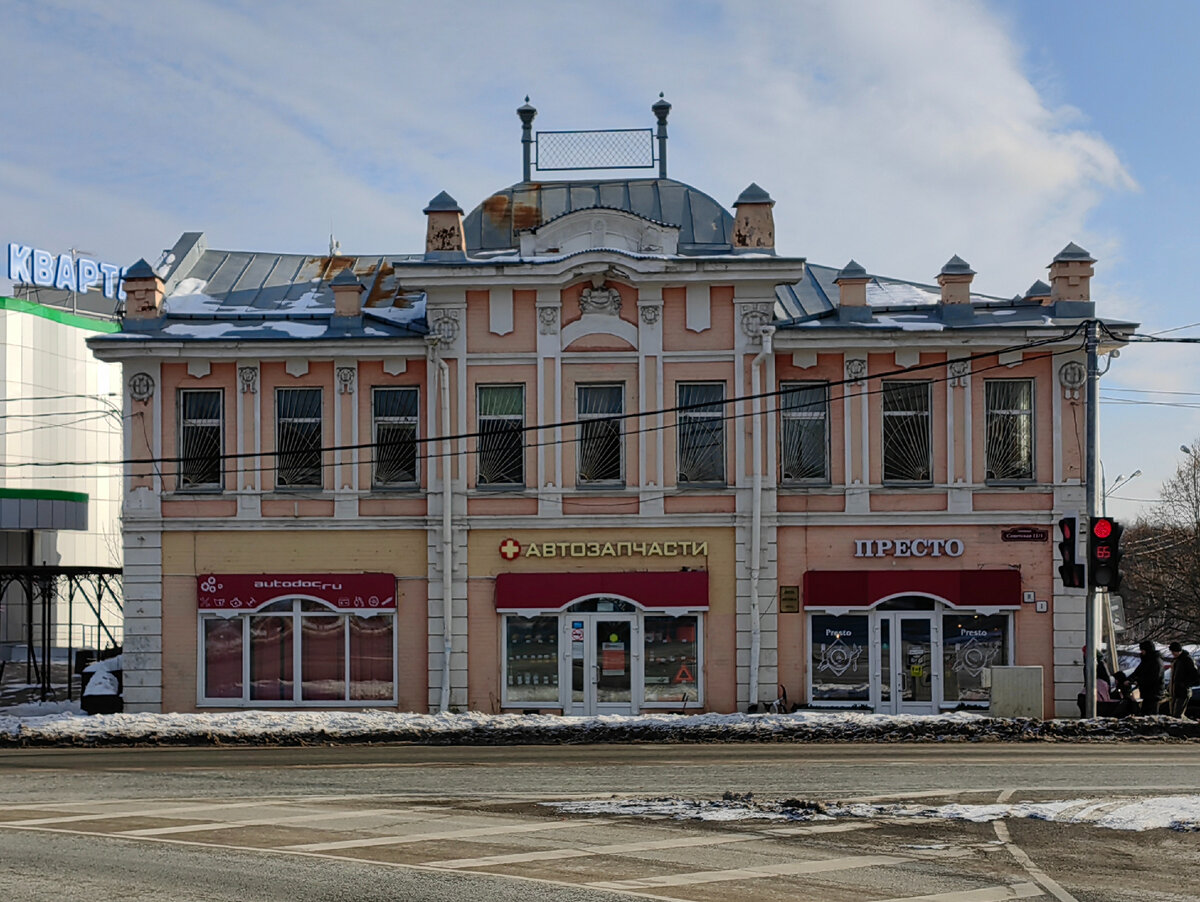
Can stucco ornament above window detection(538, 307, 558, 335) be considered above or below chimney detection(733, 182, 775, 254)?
below

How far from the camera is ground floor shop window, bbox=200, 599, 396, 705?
26594mm

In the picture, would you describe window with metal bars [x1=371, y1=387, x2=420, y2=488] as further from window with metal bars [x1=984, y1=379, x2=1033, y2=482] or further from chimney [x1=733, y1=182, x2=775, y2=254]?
window with metal bars [x1=984, y1=379, x2=1033, y2=482]

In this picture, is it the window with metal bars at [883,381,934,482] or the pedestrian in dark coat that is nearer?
the pedestrian in dark coat

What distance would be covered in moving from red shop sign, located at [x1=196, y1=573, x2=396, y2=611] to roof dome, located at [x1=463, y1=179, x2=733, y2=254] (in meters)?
7.39

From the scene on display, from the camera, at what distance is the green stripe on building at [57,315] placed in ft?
189

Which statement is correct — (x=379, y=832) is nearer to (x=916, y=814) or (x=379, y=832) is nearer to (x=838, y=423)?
(x=916, y=814)

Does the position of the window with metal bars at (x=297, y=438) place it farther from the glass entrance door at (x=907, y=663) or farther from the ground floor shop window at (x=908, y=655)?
the glass entrance door at (x=907, y=663)

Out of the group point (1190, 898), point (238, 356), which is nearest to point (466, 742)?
point (238, 356)

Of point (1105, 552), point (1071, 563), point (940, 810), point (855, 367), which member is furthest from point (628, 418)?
point (940, 810)

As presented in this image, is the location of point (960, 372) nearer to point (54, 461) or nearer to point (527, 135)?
point (527, 135)

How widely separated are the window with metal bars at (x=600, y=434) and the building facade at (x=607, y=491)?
0.04 m

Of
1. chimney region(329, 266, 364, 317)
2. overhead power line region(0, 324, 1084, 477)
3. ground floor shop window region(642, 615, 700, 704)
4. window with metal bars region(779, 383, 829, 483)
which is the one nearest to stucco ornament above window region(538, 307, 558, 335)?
overhead power line region(0, 324, 1084, 477)

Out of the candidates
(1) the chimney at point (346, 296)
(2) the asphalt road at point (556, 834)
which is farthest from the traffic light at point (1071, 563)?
(1) the chimney at point (346, 296)

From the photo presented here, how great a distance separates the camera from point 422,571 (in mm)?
26547
